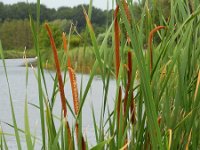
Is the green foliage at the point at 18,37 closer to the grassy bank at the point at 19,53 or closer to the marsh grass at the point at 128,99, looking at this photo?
the grassy bank at the point at 19,53

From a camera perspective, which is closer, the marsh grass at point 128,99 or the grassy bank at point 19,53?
the marsh grass at point 128,99

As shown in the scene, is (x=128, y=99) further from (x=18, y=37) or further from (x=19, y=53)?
(x=19, y=53)

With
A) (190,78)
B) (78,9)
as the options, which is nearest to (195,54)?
(190,78)

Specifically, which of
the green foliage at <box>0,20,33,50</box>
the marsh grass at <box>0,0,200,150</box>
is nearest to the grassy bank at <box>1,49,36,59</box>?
the green foliage at <box>0,20,33,50</box>

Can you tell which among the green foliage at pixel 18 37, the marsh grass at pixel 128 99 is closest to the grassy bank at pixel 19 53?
the green foliage at pixel 18 37

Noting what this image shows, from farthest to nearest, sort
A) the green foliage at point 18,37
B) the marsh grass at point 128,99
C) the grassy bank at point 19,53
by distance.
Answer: the grassy bank at point 19,53, the green foliage at point 18,37, the marsh grass at point 128,99

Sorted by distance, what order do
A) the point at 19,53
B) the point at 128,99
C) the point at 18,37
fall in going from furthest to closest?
the point at 19,53 → the point at 18,37 → the point at 128,99

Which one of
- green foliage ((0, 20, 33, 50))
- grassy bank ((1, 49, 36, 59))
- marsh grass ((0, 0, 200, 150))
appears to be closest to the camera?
marsh grass ((0, 0, 200, 150))

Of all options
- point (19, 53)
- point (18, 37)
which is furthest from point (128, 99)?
point (19, 53)

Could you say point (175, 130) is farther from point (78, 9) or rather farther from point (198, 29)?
point (78, 9)

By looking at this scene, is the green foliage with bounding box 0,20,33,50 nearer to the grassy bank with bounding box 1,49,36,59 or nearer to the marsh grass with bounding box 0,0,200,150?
the grassy bank with bounding box 1,49,36,59

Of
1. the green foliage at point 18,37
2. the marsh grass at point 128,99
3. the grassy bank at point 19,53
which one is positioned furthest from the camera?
the grassy bank at point 19,53

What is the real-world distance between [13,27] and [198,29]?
22555 millimetres

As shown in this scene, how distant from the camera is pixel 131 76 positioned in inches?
26.6
